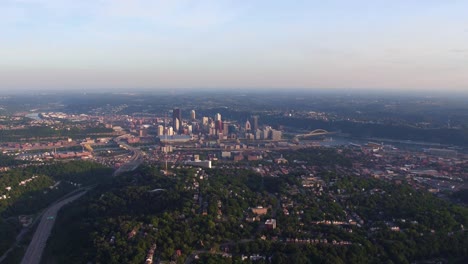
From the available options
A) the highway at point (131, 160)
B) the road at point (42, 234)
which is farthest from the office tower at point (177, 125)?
the road at point (42, 234)

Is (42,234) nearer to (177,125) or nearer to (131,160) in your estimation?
(131,160)

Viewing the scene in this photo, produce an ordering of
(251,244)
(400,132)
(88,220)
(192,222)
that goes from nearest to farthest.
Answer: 1. (251,244)
2. (192,222)
3. (88,220)
4. (400,132)

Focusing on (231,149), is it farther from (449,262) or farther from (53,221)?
(449,262)

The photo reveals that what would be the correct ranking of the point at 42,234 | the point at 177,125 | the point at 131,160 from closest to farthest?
the point at 42,234, the point at 131,160, the point at 177,125

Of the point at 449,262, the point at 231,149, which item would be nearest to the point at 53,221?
the point at 449,262

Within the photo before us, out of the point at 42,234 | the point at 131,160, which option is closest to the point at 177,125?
the point at 131,160

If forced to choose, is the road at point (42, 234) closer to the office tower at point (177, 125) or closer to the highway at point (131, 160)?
the highway at point (131, 160)

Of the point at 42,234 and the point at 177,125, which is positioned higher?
the point at 177,125

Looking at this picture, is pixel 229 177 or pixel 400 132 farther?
pixel 400 132

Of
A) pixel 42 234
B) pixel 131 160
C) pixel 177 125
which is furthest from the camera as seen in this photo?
pixel 177 125
